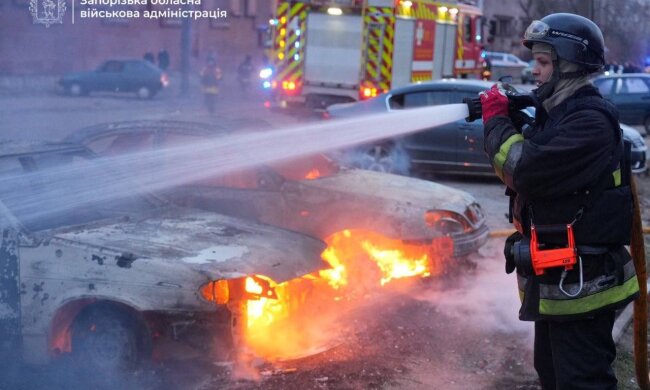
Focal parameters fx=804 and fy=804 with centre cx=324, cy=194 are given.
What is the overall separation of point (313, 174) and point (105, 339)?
291 cm

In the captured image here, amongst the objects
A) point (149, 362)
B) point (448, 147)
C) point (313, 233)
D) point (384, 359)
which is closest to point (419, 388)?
point (384, 359)

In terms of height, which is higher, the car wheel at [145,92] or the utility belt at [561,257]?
the utility belt at [561,257]

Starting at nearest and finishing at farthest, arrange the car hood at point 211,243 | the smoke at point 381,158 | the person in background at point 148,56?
the car hood at point 211,243 < the smoke at point 381,158 < the person in background at point 148,56

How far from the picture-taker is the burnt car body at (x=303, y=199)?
6.36 meters

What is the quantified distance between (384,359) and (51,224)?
7.35ft

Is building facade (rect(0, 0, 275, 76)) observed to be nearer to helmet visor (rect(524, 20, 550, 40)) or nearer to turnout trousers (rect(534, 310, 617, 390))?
helmet visor (rect(524, 20, 550, 40))

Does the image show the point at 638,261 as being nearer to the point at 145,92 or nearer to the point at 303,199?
the point at 303,199

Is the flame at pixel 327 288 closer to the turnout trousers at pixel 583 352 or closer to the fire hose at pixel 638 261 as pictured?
the fire hose at pixel 638 261

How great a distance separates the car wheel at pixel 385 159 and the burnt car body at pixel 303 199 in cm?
449

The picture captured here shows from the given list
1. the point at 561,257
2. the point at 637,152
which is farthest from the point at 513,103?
the point at 637,152

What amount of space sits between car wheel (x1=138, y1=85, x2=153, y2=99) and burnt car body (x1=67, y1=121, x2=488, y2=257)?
19.9 metres

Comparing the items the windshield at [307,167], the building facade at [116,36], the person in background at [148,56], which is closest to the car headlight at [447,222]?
the windshield at [307,167]

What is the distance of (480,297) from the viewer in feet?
21.4

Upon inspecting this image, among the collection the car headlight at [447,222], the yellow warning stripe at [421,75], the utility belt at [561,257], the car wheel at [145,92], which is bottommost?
the car wheel at [145,92]
